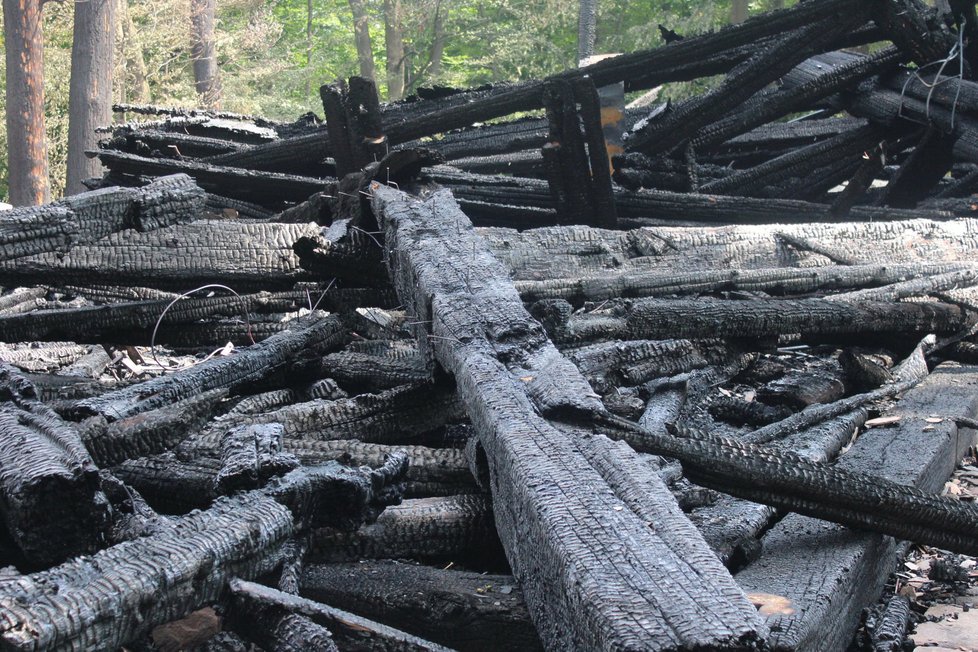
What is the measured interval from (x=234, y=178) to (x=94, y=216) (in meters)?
4.05

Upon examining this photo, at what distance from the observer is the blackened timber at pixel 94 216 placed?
4242 millimetres

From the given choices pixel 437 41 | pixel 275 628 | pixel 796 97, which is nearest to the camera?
pixel 275 628

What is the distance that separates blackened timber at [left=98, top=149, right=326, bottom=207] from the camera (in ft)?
→ 27.6

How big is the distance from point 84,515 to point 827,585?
187 cm

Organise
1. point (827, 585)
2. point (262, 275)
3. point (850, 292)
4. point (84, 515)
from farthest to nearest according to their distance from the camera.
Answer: point (850, 292) < point (262, 275) < point (827, 585) < point (84, 515)

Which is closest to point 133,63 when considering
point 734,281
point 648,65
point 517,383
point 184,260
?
point 648,65

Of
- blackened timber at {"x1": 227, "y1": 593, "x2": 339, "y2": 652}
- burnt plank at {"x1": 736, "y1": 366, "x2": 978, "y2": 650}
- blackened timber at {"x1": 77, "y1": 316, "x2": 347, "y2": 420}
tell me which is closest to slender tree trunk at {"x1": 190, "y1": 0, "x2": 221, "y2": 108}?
blackened timber at {"x1": 77, "y1": 316, "x2": 347, "y2": 420}

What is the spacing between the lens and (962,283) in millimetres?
5633

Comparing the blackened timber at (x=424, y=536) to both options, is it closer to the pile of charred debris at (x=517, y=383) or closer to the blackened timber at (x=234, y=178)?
the pile of charred debris at (x=517, y=383)

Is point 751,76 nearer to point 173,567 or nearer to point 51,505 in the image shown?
point 51,505

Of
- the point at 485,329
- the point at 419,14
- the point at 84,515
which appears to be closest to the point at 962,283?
the point at 485,329

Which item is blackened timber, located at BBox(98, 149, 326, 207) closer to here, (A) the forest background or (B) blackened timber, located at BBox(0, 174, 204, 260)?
(B) blackened timber, located at BBox(0, 174, 204, 260)

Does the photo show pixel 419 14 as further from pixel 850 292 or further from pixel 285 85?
pixel 850 292

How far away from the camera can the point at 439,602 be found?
264cm
